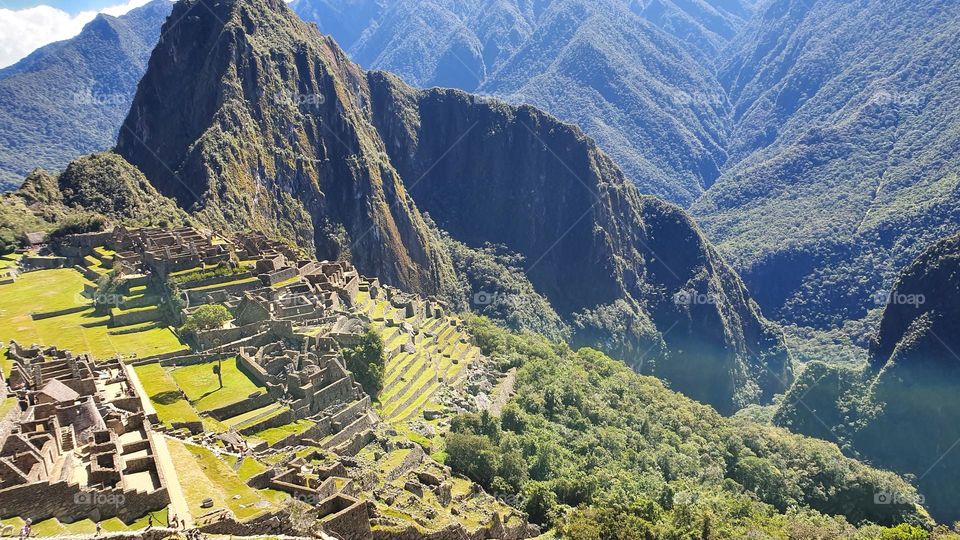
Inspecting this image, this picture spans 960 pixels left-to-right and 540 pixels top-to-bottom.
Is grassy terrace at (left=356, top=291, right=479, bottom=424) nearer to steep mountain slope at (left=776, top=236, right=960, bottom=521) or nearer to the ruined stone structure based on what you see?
the ruined stone structure

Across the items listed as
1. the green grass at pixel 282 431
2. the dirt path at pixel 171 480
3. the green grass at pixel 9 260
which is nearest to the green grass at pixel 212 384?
the green grass at pixel 282 431

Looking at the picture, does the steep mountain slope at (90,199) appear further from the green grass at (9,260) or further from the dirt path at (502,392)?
the dirt path at (502,392)

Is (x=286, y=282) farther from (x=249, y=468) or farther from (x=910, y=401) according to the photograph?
(x=910, y=401)

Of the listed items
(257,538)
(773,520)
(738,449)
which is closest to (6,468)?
(257,538)

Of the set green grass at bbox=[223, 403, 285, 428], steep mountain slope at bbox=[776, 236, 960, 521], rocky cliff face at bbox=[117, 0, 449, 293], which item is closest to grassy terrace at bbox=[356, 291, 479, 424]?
green grass at bbox=[223, 403, 285, 428]

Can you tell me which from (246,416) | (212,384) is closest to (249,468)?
(246,416)

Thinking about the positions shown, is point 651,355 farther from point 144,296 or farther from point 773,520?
point 144,296

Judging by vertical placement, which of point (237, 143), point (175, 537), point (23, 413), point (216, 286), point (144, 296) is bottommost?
point (237, 143)
